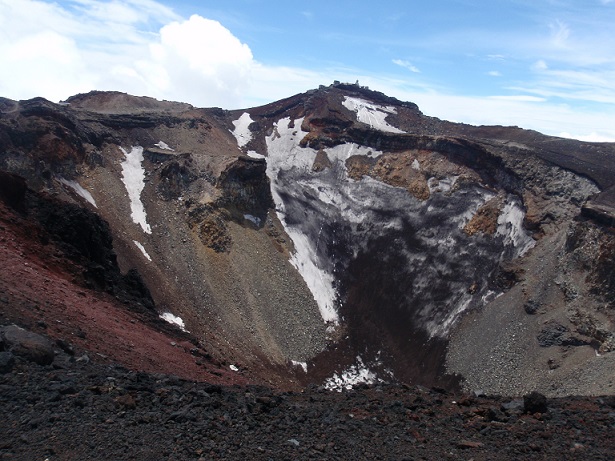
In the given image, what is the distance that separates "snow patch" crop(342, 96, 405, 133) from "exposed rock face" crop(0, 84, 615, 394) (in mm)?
11278

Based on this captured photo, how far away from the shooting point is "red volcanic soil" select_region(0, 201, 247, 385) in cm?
1684

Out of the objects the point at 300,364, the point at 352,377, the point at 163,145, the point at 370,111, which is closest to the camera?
the point at 300,364

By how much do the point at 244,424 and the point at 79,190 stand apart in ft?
128

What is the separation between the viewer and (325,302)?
46656 mm

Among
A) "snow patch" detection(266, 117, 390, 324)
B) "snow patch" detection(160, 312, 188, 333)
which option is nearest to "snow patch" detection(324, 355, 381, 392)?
"snow patch" detection(266, 117, 390, 324)

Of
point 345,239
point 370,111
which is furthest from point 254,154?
point 370,111

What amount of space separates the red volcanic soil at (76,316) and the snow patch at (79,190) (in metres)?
17.6

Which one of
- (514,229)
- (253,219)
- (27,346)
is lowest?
(27,346)

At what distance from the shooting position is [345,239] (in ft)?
178

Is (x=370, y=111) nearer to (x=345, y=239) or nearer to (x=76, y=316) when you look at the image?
(x=345, y=239)

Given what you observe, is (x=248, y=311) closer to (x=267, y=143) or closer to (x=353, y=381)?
(x=353, y=381)

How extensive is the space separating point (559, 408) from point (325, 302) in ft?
104

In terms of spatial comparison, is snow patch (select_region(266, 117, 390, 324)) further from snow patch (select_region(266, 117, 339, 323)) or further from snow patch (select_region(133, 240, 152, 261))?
snow patch (select_region(133, 240, 152, 261))

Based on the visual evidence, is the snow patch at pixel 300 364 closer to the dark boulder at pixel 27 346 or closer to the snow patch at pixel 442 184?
the snow patch at pixel 442 184
